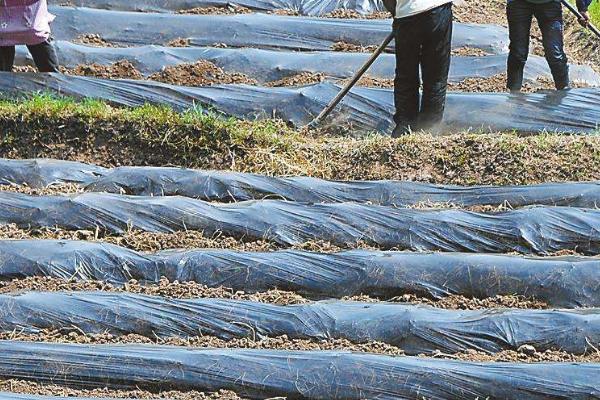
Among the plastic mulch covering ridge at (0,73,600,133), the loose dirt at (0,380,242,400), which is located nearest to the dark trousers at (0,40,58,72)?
the plastic mulch covering ridge at (0,73,600,133)

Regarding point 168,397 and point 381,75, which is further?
point 381,75

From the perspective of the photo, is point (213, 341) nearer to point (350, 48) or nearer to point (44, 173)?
point (44, 173)

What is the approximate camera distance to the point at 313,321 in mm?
3920

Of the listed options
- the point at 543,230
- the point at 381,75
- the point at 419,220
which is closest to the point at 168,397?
the point at 419,220

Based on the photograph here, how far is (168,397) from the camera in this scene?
359 centimetres

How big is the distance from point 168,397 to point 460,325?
3.66 feet

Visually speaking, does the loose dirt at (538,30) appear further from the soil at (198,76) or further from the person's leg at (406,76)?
the soil at (198,76)

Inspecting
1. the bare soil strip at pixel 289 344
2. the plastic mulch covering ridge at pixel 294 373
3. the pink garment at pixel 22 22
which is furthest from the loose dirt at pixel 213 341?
the pink garment at pixel 22 22

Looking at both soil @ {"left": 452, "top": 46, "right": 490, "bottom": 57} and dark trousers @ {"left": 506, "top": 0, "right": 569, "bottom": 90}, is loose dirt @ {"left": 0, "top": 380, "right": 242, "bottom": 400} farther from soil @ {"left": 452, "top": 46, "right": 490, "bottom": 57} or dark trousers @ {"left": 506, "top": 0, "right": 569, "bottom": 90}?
soil @ {"left": 452, "top": 46, "right": 490, "bottom": 57}

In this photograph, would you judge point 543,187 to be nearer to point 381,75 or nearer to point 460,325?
point 460,325

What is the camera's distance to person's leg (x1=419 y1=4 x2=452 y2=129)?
554 centimetres

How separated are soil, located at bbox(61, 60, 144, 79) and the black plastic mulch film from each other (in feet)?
7.74

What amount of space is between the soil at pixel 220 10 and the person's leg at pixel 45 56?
4.35 feet

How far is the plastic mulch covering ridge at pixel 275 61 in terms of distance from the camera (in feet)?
21.4
